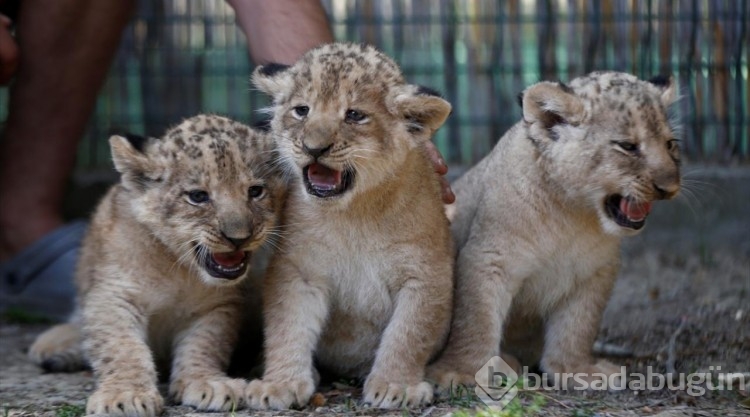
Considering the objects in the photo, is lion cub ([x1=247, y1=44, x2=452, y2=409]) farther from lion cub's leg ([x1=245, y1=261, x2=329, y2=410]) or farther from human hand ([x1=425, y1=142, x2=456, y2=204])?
human hand ([x1=425, y1=142, x2=456, y2=204])

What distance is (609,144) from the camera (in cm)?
505

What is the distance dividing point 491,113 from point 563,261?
3340 millimetres

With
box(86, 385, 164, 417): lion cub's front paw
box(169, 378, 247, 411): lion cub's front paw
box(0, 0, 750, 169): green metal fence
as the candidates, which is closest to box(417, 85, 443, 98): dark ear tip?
box(169, 378, 247, 411): lion cub's front paw

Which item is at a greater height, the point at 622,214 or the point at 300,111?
the point at 300,111

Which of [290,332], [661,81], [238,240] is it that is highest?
[661,81]

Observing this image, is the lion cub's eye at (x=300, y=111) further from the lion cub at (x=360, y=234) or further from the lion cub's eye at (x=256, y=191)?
the lion cub's eye at (x=256, y=191)

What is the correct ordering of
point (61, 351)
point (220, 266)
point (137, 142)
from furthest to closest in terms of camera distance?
point (61, 351)
point (137, 142)
point (220, 266)

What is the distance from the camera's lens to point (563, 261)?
5.24 metres

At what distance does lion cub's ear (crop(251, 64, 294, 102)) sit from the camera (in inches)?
200

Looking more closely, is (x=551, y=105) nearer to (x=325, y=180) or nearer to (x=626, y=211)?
(x=626, y=211)

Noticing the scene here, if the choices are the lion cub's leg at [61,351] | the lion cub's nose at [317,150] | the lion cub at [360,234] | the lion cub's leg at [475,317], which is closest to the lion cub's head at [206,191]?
the lion cub at [360,234]

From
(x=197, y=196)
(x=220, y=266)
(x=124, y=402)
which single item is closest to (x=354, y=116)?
(x=197, y=196)

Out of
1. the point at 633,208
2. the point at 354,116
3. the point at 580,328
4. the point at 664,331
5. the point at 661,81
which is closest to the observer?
the point at 354,116

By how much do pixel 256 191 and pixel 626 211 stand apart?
149cm
